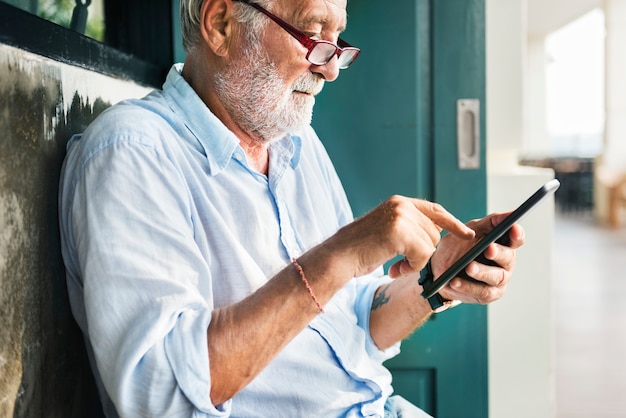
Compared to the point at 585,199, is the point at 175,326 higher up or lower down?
higher up

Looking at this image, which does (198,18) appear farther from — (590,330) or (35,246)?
(590,330)

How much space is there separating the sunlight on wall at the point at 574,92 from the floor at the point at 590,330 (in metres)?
14.0

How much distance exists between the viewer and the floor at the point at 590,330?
374 centimetres

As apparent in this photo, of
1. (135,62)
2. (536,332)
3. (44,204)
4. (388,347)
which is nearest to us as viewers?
(44,204)

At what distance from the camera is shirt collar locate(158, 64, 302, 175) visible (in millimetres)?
1395

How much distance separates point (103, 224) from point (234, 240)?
0.28m

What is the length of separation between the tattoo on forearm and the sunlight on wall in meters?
20.6

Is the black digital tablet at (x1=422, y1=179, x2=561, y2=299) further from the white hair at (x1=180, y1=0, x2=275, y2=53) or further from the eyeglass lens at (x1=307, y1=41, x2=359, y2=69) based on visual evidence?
the white hair at (x1=180, y1=0, x2=275, y2=53)

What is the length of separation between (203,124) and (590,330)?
429cm

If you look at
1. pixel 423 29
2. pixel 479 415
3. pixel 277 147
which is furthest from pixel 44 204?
pixel 479 415

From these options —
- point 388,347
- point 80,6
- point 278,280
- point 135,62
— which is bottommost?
point 388,347

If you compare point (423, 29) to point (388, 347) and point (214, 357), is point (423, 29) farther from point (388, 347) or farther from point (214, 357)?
point (214, 357)

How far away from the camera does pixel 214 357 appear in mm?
1110

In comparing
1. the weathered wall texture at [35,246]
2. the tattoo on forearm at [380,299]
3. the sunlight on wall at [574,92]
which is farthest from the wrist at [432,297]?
the sunlight on wall at [574,92]
